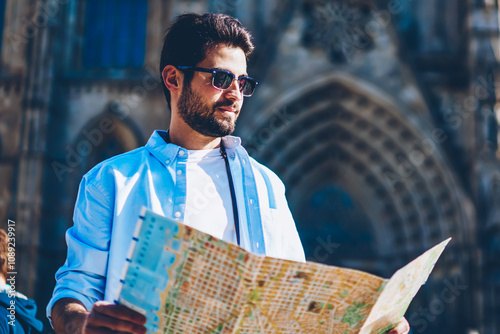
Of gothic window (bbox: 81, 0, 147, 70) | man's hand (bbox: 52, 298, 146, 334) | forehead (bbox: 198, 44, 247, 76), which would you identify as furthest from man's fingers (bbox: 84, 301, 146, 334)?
gothic window (bbox: 81, 0, 147, 70)

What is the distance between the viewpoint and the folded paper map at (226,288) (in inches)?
55.3

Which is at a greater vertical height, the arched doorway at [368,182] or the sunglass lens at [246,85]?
the sunglass lens at [246,85]

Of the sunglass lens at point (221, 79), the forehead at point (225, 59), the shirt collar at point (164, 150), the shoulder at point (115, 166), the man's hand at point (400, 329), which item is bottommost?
the man's hand at point (400, 329)

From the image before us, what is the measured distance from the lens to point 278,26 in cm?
1274

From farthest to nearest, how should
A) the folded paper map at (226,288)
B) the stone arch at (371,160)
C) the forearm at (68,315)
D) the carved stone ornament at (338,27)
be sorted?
the carved stone ornament at (338,27)
the stone arch at (371,160)
the forearm at (68,315)
the folded paper map at (226,288)

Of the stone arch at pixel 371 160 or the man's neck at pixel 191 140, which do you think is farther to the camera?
the stone arch at pixel 371 160

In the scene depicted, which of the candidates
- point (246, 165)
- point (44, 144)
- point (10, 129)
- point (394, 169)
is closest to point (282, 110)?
point (394, 169)

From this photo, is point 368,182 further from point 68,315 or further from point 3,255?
point 68,315

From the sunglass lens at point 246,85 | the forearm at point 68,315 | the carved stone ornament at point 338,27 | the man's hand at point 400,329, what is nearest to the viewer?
the forearm at point 68,315

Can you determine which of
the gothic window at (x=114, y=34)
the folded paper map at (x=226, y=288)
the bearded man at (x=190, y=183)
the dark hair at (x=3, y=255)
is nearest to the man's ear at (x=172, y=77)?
the bearded man at (x=190, y=183)

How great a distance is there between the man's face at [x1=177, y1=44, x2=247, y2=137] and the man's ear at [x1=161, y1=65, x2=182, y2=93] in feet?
0.16

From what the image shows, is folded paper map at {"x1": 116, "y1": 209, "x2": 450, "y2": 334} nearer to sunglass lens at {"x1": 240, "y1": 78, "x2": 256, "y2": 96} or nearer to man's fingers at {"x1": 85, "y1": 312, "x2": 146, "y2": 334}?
man's fingers at {"x1": 85, "y1": 312, "x2": 146, "y2": 334}

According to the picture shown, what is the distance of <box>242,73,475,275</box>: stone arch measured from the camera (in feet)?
39.8

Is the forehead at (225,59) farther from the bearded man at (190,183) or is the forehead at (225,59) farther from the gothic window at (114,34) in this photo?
the gothic window at (114,34)
